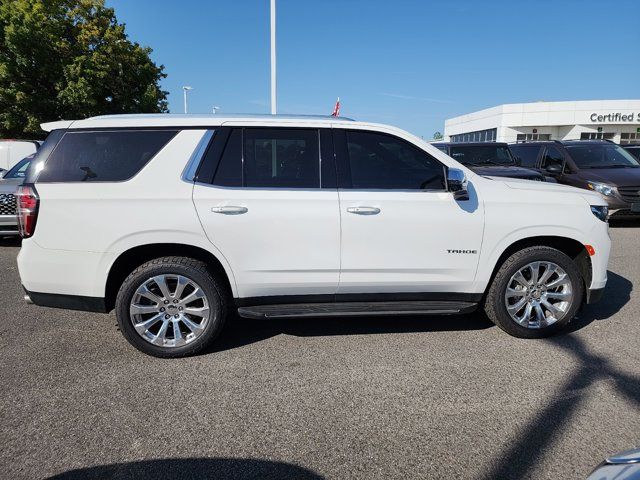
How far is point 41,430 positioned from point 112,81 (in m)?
24.0

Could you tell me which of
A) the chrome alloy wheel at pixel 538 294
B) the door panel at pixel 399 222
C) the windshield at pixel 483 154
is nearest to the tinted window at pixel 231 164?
the door panel at pixel 399 222

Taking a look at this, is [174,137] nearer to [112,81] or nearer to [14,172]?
[14,172]

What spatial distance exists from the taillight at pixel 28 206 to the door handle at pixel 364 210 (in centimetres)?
239

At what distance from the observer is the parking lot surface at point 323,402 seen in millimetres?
2393

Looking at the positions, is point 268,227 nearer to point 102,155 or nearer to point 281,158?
point 281,158

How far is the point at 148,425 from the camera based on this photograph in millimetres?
2713

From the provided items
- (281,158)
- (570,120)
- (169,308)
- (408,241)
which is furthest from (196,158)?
(570,120)

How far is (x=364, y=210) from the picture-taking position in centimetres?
359

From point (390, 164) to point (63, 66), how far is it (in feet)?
77.0

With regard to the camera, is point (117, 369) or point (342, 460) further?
point (117, 369)

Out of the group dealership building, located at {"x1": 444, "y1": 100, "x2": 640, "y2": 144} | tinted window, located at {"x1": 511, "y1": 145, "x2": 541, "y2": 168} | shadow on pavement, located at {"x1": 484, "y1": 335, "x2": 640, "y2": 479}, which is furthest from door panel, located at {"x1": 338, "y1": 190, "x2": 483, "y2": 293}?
dealership building, located at {"x1": 444, "y1": 100, "x2": 640, "y2": 144}

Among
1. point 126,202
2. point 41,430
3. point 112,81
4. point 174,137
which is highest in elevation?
point 112,81

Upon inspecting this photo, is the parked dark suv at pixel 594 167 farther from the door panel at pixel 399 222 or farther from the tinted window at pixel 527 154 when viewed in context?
the door panel at pixel 399 222

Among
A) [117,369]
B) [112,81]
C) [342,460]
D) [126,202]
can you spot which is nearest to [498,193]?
[342,460]
